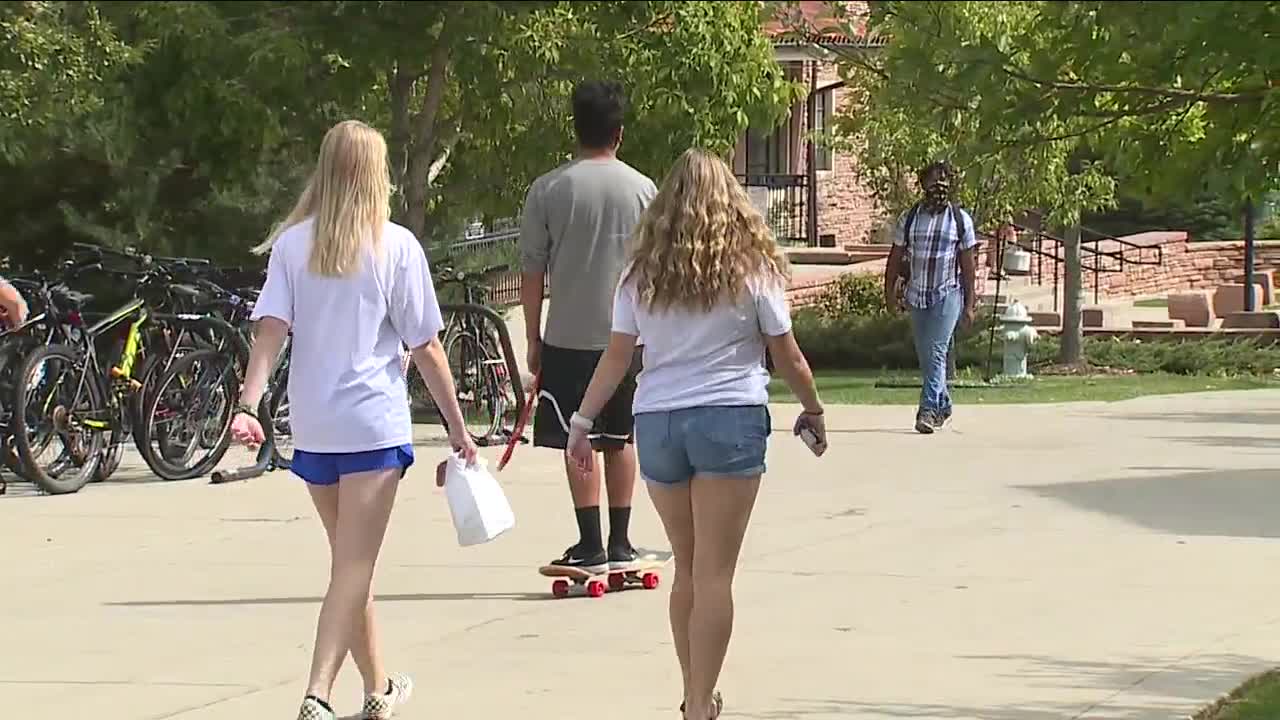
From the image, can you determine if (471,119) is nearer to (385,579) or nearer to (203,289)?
(203,289)

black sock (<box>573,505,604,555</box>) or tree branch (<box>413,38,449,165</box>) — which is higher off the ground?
tree branch (<box>413,38,449,165</box>)

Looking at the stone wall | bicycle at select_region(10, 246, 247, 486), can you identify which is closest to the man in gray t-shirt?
bicycle at select_region(10, 246, 247, 486)

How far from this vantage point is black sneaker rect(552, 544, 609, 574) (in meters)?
9.35

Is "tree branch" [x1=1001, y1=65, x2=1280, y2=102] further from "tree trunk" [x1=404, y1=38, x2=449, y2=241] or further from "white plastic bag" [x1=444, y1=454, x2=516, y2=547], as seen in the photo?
"tree trunk" [x1=404, y1=38, x2=449, y2=241]

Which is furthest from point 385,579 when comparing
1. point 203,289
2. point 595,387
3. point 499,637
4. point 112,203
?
point 112,203

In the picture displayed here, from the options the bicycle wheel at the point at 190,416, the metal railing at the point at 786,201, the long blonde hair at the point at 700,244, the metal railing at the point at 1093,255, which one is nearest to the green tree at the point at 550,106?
the bicycle wheel at the point at 190,416

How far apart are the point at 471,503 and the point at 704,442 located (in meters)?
0.95

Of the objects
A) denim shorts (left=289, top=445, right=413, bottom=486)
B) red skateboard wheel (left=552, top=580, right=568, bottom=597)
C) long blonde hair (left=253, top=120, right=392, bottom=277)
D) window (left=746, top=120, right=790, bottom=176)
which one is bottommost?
red skateboard wheel (left=552, top=580, right=568, bottom=597)

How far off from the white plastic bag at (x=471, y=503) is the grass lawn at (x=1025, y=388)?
433 inches

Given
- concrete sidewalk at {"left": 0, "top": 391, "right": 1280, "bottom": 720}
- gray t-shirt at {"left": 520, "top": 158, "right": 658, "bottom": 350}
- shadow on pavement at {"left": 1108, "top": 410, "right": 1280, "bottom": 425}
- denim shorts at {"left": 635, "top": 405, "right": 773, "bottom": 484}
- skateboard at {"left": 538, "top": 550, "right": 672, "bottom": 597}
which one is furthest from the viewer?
shadow on pavement at {"left": 1108, "top": 410, "right": 1280, "bottom": 425}

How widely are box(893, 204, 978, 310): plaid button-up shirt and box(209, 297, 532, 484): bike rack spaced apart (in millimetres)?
2823

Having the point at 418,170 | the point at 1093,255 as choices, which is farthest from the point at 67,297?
the point at 1093,255

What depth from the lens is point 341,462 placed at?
6.91 m

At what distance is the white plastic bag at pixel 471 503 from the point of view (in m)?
7.33
